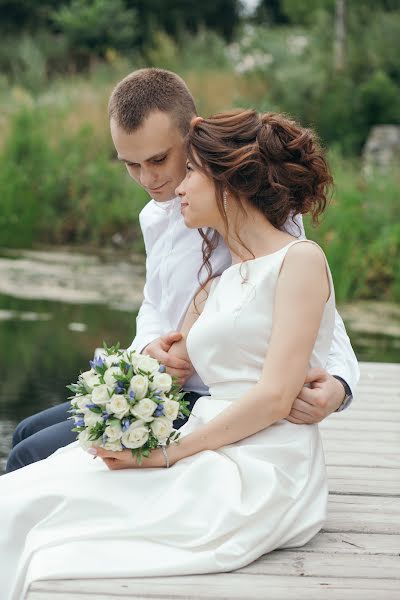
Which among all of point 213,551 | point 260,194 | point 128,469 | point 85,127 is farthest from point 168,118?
point 85,127

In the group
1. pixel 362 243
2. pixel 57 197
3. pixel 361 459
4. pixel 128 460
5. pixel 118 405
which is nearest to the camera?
pixel 118 405

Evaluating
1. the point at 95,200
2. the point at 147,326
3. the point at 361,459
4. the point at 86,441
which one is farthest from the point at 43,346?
the point at 86,441

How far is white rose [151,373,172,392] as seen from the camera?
2693mm

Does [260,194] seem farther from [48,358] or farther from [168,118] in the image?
[48,358]

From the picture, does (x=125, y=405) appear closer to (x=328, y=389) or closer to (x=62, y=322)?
(x=328, y=389)

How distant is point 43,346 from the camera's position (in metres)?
8.04

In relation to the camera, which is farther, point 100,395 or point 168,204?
point 168,204

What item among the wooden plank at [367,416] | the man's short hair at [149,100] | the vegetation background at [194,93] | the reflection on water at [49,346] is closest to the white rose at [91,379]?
the man's short hair at [149,100]

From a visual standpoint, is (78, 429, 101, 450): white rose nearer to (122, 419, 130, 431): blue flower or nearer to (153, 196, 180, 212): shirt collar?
(122, 419, 130, 431): blue flower

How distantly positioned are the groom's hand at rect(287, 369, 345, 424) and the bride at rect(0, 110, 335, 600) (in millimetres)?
37

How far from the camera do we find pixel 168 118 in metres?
3.28

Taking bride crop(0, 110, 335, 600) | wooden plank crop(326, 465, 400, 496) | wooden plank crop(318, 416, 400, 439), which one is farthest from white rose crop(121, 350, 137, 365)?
wooden plank crop(318, 416, 400, 439)

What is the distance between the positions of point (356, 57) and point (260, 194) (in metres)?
17.1

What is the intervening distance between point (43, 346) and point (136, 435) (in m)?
5.46
